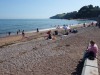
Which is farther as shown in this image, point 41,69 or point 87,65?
point 41,69

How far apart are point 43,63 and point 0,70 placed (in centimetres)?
263

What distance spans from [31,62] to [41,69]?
185 cm

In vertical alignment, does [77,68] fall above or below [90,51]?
below

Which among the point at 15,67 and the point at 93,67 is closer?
the point at 93,67

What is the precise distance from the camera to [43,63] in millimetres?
13109

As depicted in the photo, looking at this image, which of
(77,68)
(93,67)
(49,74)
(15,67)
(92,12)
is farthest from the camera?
(92,12)

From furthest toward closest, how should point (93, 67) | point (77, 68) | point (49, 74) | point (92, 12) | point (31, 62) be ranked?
point (92, 12), point (31, 62), point (77, 68), point (49, 74), point (93, 67)

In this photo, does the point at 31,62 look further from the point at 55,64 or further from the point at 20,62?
the point at 55,64

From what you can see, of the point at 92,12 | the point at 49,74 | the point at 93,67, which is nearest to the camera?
the point at 93,67

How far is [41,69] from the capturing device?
1175 cm

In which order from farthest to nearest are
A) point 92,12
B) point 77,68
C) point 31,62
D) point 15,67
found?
point 92,12 < point 31,62 < point 15,67 < point 77,68

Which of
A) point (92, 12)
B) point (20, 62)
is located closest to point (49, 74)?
point (20, 62)

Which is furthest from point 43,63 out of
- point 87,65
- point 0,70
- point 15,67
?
point 87,65

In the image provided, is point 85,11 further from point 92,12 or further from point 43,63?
point 43,63
